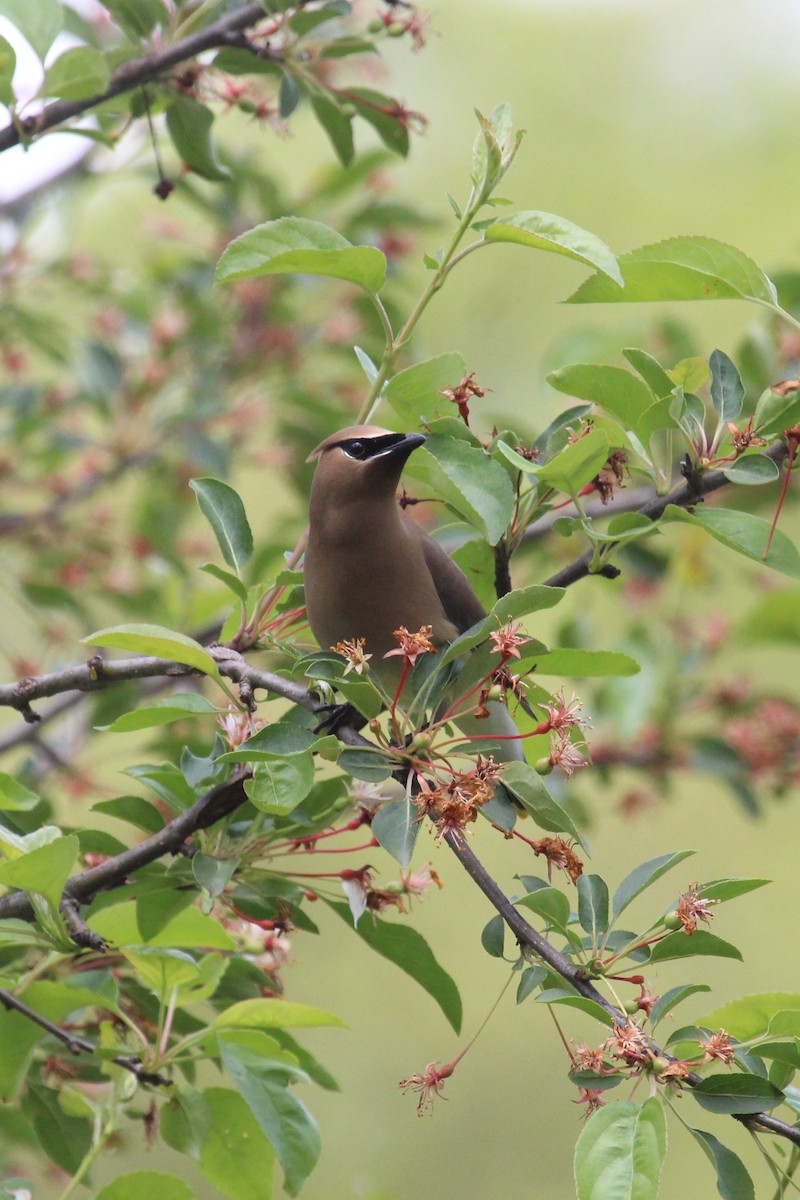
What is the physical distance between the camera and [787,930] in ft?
26.1

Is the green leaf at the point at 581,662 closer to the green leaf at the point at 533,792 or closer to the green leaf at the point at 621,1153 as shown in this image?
the green leaf at the point at 533,792

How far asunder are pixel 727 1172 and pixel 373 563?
1.22 meters

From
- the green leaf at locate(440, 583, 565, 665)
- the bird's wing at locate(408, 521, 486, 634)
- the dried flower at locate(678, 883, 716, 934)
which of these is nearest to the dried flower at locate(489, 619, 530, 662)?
the green leaf at locate(440, 583, 565, 665)

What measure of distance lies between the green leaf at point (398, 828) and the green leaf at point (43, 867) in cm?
40

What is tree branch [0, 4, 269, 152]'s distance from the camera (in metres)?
2.55

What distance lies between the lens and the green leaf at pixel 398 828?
1748 mm

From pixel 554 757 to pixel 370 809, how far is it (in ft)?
1.15

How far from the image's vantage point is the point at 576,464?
1.86 m

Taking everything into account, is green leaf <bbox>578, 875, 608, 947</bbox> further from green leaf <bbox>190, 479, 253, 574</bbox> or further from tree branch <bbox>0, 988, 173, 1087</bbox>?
green leaf <bbox>190, 479, 253, 574</bbox>

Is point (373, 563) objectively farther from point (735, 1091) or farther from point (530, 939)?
point (735, 1091)

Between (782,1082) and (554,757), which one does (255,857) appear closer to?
(554,757)

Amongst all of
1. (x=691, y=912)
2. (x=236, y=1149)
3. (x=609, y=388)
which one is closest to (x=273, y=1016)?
(x=236, y=1149)

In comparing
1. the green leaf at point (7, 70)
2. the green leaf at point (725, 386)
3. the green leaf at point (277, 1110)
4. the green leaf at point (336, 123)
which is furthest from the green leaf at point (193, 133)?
the green leaf at point (277, 1110)

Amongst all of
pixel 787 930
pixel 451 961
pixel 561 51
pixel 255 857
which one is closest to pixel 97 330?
pixel 255 857
